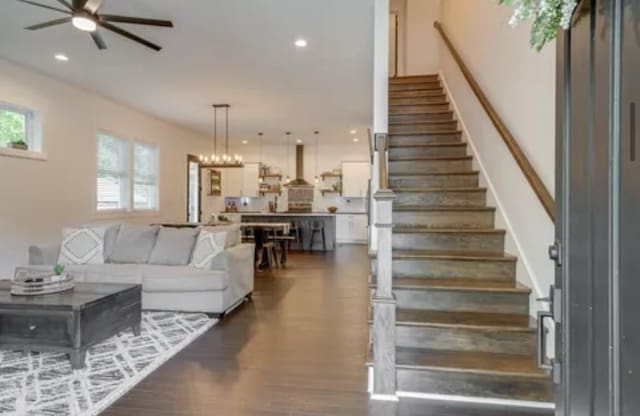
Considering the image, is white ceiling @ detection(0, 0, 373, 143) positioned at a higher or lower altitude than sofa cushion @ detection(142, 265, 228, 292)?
higher

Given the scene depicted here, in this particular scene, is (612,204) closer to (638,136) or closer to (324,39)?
(638,136)

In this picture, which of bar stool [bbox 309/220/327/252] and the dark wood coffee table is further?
bar stool [bbox 309/220/327/252]

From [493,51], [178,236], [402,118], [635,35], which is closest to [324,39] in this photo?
[402,118]

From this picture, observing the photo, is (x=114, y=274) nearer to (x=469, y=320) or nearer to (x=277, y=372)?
(x=277, y=372)

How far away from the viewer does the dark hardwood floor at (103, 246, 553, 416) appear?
236 centimetres

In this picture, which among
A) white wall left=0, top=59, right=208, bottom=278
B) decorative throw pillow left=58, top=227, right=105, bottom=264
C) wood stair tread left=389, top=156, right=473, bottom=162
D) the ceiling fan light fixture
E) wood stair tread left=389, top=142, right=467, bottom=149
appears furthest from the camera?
white wall left=0, top=59, right=208, bottom=278

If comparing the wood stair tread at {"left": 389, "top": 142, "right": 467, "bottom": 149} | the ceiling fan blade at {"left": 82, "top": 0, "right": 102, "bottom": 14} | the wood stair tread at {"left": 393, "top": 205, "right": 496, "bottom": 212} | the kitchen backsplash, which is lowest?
the wood stair tread at {"left": 393, "top": 205, "right": 496, "bottom": 212}

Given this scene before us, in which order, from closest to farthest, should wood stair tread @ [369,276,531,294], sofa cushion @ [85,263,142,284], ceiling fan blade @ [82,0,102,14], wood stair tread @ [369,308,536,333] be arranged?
wood stair tread @ [369,308,536,333]
wood stair tread @ [369,276,531,294]
ceiling fan blade @ [82,0,102,14]
sofa cushion @ [85,263,142,284]

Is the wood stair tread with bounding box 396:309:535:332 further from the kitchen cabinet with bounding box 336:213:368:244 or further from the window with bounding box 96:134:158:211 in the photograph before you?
the kitchen cabinet with bounding box 336:213:368:244

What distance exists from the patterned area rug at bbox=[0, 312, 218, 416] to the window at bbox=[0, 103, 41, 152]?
3287mm

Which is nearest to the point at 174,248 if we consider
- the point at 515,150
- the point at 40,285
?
the point at 40,285

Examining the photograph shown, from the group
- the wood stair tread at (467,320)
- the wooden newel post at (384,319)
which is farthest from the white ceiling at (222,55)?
the wood stair tread at (467,320)

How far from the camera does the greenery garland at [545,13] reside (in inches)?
32.9

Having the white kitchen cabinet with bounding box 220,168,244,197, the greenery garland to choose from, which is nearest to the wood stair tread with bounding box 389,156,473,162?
the greenery garland
